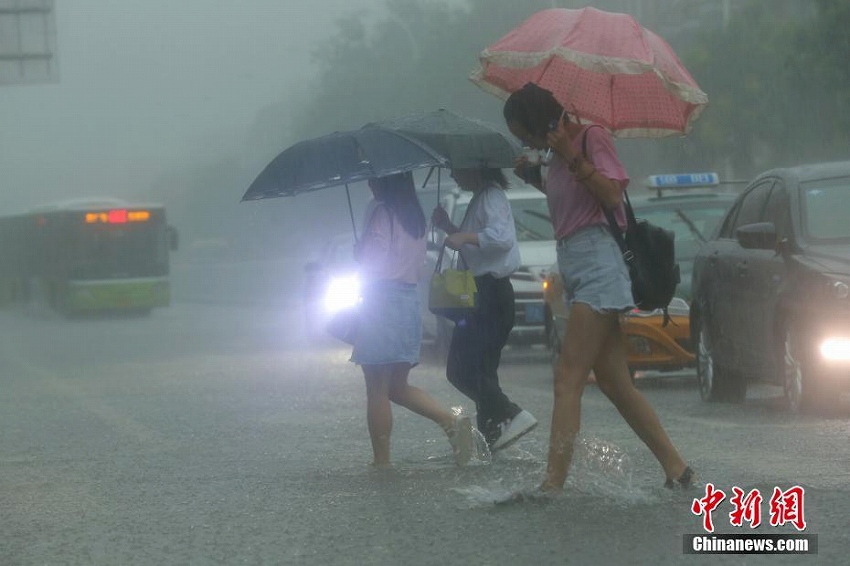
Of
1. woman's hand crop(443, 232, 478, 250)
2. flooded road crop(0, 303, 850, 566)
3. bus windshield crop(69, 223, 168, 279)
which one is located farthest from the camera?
bus windshield crop(69, 223, 168, 279)

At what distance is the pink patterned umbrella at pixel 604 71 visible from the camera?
27.7ft

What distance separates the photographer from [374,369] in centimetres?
949

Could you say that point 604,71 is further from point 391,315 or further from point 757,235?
point 757,235

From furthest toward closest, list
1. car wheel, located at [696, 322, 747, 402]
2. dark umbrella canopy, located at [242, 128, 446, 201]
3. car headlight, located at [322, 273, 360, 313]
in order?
car headlight, located at [322, 273, 360, 313]
car wheel, located at [696, 322, 747, 402]
dark umbrella canopy, located at [242, 128, 446, 201]

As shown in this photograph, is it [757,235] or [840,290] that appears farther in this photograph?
[757,235]

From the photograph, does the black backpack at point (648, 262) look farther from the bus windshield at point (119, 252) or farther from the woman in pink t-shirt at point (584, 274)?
the bus windshield at point (119, 252)

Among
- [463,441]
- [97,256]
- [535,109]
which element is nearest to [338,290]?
[463,441]

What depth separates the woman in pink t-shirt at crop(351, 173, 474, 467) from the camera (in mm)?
9438

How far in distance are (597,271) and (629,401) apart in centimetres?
58

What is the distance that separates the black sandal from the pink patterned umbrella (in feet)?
5.52

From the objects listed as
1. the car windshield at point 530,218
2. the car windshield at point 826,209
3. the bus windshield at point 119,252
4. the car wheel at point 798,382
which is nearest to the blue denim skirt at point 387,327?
the car wheel at point 798,382

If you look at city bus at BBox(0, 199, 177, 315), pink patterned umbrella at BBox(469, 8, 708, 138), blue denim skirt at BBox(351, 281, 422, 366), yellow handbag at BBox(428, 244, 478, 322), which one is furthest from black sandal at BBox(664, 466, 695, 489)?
city bus at BBox(0, 199, 177, 315)

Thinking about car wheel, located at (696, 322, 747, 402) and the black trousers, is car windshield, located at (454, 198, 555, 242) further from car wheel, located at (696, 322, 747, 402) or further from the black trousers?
the black trousers

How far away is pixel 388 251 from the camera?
374 inches
